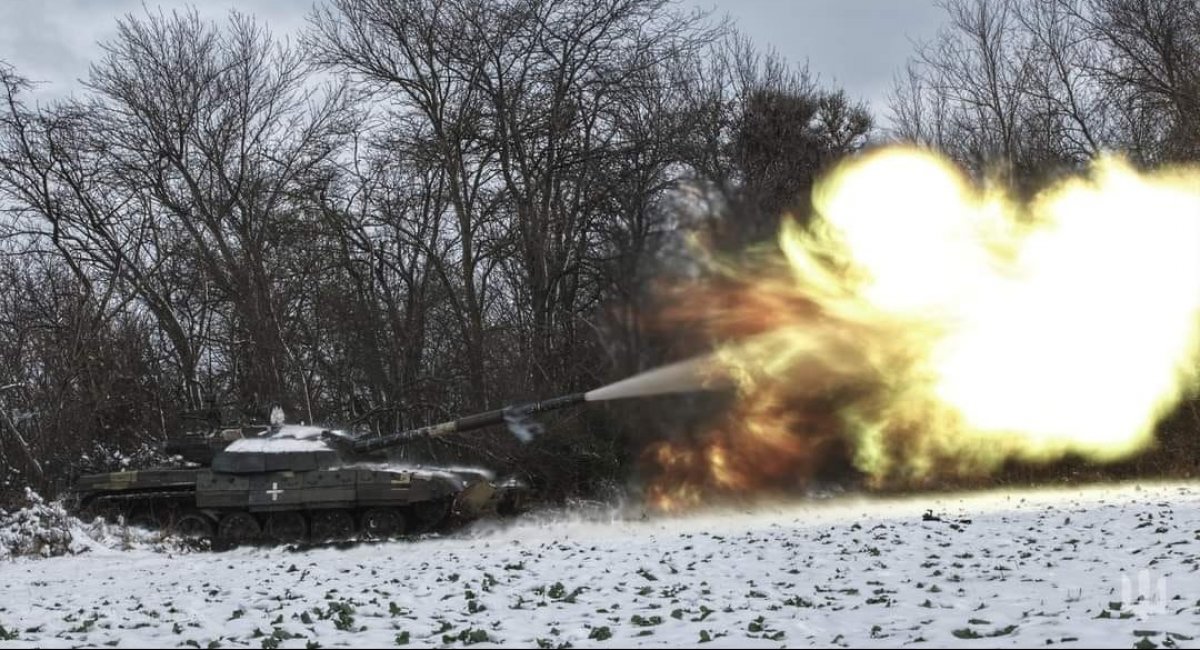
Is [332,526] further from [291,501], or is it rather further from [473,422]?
[473,422]

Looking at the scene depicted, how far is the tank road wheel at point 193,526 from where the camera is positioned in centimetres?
2055

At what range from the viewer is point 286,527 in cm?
2034

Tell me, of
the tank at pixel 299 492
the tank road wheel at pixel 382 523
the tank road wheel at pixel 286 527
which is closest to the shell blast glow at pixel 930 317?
the tank at pixel 299 492

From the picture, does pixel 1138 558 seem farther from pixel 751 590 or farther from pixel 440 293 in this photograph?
pixel 440 293

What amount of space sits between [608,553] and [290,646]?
660 cm

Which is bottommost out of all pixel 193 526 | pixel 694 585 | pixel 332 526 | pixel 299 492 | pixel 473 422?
pixel 694 585

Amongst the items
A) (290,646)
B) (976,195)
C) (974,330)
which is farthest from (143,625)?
(976,195)

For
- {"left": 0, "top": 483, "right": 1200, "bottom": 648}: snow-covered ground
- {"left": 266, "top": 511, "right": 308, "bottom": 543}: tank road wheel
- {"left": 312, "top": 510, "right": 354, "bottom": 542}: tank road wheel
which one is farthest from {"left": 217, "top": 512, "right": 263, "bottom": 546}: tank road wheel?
{"left": 0, "top": 483, "right": 1200, "bottom": 648}: snow-covered ground

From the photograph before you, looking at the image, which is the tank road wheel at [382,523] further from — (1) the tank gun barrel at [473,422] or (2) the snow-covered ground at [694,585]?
(1) the tank gun barrel at [473,422]

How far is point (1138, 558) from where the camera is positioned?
500 inches

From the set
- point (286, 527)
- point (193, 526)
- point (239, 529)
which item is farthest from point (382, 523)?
point (193, 526)

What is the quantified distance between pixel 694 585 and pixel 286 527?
10.3 meters

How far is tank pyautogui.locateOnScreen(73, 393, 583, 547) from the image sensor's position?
19.8m

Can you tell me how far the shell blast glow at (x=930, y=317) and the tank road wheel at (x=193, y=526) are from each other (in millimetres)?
8364
